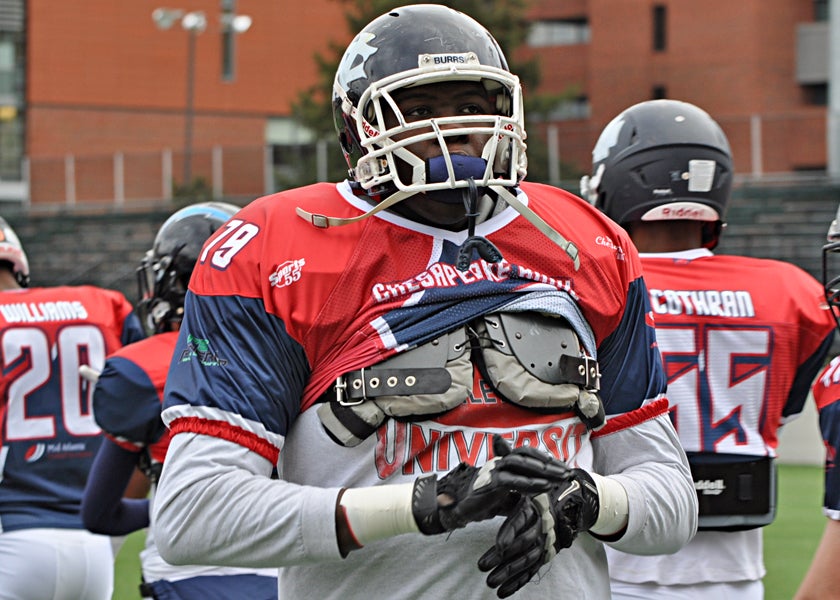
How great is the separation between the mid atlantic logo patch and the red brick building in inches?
1155

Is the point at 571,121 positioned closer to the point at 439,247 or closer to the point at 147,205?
the point at 147,205

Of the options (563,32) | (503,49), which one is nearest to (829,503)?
(503,49)

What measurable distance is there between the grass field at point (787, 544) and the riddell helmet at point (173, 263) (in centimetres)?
362

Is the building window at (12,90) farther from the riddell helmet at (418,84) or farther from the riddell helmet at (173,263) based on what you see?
the riddell helmet at (418,84)

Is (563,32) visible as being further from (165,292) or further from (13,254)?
A: (165,292)

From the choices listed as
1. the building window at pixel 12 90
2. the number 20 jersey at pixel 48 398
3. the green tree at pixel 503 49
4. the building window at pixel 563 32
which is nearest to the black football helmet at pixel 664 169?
the number 20 jersey at pixel 48 398

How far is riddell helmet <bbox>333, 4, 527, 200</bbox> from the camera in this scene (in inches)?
93.7

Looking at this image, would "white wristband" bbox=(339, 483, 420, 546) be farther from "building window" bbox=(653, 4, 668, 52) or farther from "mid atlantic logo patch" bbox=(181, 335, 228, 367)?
"building window" bbox=(653, 4, 668, 52)

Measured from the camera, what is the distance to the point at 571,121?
38062 millimetres

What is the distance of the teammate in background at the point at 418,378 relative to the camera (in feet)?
7.07

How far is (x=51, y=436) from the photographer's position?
16.3 feet

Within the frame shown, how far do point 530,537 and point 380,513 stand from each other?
24cm

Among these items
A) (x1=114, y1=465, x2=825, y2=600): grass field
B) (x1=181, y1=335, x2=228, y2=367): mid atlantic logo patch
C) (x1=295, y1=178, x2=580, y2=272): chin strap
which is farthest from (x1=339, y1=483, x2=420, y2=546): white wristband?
(x1=114, y1=465, x2=825, y2=600): grass field

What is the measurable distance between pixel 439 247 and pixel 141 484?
2483 mm
